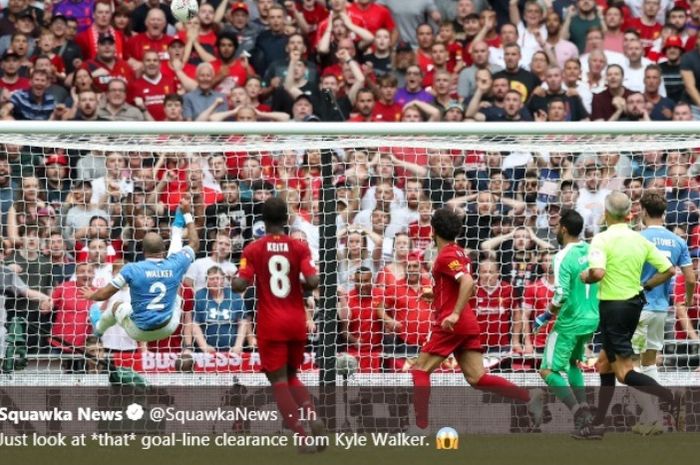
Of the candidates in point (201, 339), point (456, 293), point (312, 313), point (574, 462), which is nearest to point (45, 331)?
point (201, 339)

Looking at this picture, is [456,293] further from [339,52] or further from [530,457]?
[339,52]

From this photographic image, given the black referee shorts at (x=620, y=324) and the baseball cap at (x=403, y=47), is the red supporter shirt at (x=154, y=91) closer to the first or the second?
the baseball cap at (x=403, y=47)

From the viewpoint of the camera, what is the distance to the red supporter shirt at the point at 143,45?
18.2 meters

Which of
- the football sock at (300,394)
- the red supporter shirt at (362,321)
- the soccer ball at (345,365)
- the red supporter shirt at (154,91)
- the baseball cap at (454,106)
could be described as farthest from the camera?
the red supporter shirt at (154,91)

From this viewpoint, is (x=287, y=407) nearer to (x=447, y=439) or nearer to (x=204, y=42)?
(x=447, y=439)

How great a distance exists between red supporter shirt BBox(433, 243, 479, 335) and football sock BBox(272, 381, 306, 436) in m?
1.30

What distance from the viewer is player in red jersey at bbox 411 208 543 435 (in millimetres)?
12234

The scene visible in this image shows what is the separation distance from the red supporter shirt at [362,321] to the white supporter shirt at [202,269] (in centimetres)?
116

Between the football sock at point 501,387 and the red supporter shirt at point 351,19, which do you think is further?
the red supporter shirt at point 351,19

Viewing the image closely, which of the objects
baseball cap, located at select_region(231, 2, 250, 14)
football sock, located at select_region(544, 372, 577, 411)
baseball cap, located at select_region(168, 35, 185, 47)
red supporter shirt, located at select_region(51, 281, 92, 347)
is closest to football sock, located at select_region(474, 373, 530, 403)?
football sock, located at select_region(544, 372, 577, 411)

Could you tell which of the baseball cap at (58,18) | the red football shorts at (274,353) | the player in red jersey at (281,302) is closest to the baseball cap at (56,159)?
the player in red jersey at (281,302)

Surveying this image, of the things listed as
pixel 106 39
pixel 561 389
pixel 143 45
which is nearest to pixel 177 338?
pixel 561 389

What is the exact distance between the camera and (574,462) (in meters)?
11.4

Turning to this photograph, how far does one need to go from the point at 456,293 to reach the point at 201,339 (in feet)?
8.63
